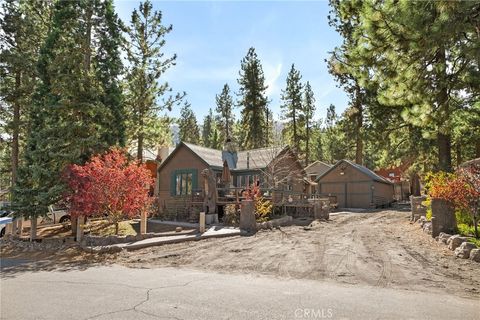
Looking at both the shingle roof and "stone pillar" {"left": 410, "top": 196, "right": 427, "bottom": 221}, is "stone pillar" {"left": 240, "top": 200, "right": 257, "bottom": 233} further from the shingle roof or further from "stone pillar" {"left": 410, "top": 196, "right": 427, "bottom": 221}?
the shingle roof

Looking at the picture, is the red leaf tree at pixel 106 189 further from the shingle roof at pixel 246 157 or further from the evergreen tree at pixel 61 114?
the shingle roof at pixel 246 157

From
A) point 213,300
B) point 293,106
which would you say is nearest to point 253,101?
point 293,106

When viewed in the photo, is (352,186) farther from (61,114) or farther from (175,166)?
(61,114)

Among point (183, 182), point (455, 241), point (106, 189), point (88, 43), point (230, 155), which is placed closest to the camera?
point (455, 241)

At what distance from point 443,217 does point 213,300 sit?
31.3 feet

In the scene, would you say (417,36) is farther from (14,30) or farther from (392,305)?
(14,30)

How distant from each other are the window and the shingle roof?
157 cm

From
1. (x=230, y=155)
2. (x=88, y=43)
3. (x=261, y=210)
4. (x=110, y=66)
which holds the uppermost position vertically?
(x=88, y=43)

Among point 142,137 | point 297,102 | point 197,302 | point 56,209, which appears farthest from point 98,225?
point 297,102

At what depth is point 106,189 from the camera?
548 inches

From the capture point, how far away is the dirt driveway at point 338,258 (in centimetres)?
782

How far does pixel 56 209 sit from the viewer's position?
23.3 m

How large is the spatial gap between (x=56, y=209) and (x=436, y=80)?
23.5 metres

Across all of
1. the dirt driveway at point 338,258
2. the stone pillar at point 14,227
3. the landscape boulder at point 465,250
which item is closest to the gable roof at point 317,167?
the dirt driveway at point 338,258
